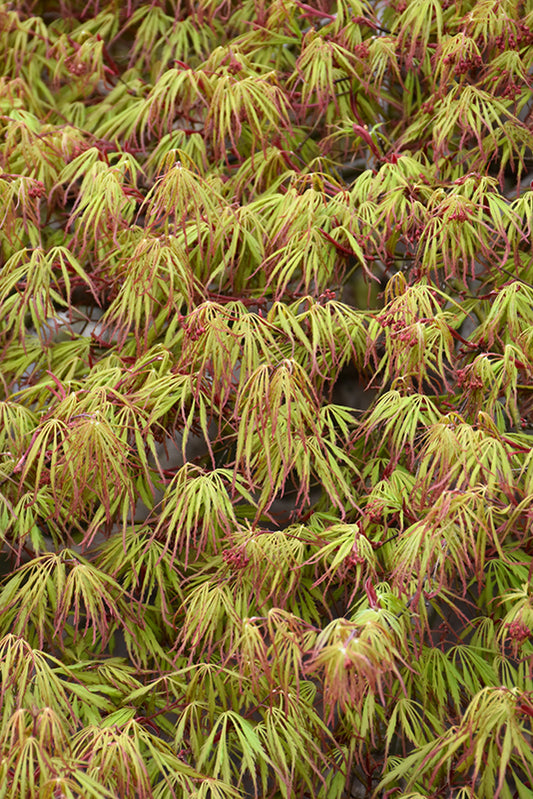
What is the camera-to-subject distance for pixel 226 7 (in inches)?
87.8

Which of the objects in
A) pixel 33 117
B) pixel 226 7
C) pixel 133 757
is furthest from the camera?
pixel 226 7

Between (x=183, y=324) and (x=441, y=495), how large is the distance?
59 cm

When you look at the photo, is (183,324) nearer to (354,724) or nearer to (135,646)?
(135,646)

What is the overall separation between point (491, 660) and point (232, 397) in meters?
0.71

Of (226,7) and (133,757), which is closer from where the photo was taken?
(133,757)

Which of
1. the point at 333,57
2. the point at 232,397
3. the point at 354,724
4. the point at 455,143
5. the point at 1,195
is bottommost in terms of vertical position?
the point at 354,724

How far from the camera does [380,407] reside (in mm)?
1534

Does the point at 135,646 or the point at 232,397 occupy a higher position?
the point at 232,397

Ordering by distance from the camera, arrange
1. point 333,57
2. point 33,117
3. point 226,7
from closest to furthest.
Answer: point 333,57, point 33,117, point 226,7

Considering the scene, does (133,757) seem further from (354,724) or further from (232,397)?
(232,397)

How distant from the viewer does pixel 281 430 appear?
4.79 feet

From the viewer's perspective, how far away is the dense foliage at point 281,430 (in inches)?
52.5

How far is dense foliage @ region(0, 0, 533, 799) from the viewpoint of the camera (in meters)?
1.33

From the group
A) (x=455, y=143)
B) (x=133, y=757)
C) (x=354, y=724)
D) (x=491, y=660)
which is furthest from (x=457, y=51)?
(x=133, y=757)
